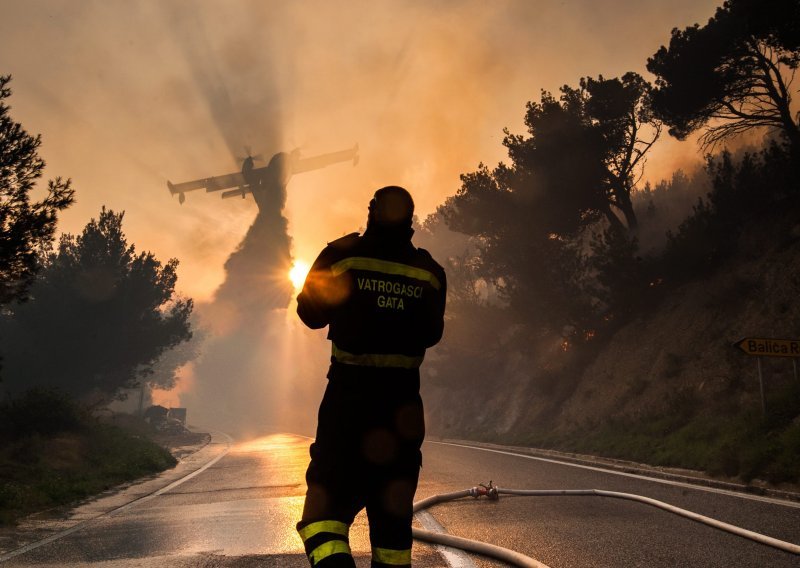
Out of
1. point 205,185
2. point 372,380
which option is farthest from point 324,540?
point 205,185

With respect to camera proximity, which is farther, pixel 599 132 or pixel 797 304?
pixel 599 132

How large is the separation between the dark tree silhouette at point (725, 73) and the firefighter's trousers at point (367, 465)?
20.2m

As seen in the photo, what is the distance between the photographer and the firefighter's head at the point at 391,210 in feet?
8.61

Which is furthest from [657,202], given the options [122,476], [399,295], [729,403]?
[399,295]

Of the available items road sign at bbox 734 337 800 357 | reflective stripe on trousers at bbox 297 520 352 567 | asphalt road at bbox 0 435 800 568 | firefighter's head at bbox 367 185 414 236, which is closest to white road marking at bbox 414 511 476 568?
asphalt road at bbox 0 435 800 568

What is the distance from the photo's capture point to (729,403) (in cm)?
1459

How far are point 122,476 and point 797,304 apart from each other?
18.1 metres

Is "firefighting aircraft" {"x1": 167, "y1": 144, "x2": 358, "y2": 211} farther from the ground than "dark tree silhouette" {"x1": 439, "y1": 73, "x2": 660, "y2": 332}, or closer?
farther from the ground

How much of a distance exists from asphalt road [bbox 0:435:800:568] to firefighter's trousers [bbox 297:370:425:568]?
8.00ft

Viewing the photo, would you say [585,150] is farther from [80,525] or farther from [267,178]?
[267,178]

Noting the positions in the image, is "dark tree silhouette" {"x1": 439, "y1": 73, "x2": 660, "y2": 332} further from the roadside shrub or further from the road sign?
the roadside shrub

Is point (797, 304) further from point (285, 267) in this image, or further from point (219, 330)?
point (219, 330)

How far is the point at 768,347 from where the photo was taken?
10852 mm

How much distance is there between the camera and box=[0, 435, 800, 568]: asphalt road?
15.6 feet
